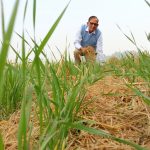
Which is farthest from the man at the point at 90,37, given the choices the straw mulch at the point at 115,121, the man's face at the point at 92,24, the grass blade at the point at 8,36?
the grass blade at the point at 8,36

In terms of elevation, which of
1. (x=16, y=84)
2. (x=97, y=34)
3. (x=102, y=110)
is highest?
(x=97, y=34)

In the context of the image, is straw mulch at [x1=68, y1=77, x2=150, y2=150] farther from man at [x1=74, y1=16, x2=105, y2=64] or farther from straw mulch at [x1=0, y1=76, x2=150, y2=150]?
man at [x1=74, y1=16, x2=105, y2=64]

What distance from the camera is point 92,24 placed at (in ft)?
21.9

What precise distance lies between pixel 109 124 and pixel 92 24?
5616 mm

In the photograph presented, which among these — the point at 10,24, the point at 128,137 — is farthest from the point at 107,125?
the point at 10,24

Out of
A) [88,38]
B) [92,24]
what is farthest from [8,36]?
[88,38]

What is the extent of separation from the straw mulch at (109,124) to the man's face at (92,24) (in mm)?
5192

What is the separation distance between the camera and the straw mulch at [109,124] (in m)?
1.04

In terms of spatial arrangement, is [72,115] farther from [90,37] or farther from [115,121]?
[90,37]

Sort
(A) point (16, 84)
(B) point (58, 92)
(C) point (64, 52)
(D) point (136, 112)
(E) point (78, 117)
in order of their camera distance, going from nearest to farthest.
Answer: (B) point (58, 92) → (E) point (78, 117) → (D) point (136, 112) → (C) point (64, 52) → (A) point (16, 84)

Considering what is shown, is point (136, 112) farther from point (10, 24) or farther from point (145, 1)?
point (10, 24)

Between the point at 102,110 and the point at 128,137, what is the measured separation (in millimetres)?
263

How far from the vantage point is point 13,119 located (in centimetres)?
140

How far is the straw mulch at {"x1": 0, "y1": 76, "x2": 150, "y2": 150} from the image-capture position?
1039 millimetres
